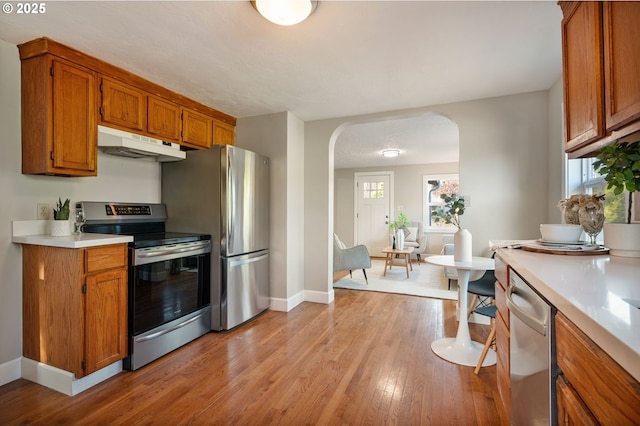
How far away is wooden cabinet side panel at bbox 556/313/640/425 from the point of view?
1.71 feet

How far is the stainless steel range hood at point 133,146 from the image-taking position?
7.45 ft

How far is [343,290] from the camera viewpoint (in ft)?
14.2

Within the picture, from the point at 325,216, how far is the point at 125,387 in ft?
8.04

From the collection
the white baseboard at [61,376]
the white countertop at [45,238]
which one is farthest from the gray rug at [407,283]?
the white countertop at [45,238]

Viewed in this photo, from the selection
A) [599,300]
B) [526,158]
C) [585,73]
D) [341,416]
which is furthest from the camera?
[526,158]

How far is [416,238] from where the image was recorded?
22.8 ft

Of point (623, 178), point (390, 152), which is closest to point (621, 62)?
point (623, 178)

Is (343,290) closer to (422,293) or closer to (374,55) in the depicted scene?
(422,293)

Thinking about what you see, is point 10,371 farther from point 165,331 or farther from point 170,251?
point 170,251

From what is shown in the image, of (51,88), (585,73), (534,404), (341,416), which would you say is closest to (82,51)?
(51,88)

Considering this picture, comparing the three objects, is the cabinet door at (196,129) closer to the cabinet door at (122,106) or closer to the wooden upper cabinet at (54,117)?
the cabinet door at (122,106)

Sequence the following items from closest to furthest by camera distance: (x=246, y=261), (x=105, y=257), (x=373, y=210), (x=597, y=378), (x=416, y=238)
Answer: (x=597, y=378) < (x=105, y=257) < (x=246, y=261) < (x=416, y=238) < (x=373, y=210)

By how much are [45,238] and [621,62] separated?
3.08 metres

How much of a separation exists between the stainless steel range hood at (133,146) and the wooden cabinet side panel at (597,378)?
271cm
